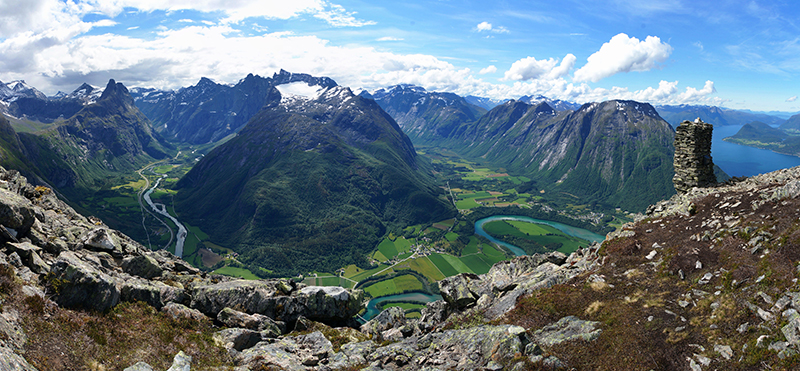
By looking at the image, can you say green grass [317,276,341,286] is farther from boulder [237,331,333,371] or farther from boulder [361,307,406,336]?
boulder [237,331,333,371]

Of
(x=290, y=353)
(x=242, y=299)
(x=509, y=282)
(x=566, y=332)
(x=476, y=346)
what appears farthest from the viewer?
(x=509, y=282)

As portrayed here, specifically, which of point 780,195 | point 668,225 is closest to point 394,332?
point 668,225

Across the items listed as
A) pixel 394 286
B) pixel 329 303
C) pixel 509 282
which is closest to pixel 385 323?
pixel 329 303

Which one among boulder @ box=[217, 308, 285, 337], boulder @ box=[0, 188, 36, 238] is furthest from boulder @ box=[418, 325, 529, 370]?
boulder @ box=[0, 188, 36, 238]

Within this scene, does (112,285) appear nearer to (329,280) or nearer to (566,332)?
(566,332)

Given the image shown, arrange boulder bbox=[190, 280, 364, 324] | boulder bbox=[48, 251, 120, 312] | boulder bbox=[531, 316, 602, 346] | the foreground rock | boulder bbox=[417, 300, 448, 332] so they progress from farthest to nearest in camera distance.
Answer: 1. boulder bbox=[417, 300, 448, 332]
2. the foreground rock
3. boulder bbox=[190, 280, 364, 324]
4. boulder bbox=[531, 316, 602, 346]
5. boulder bbox=[48, 251, 120, 312]
